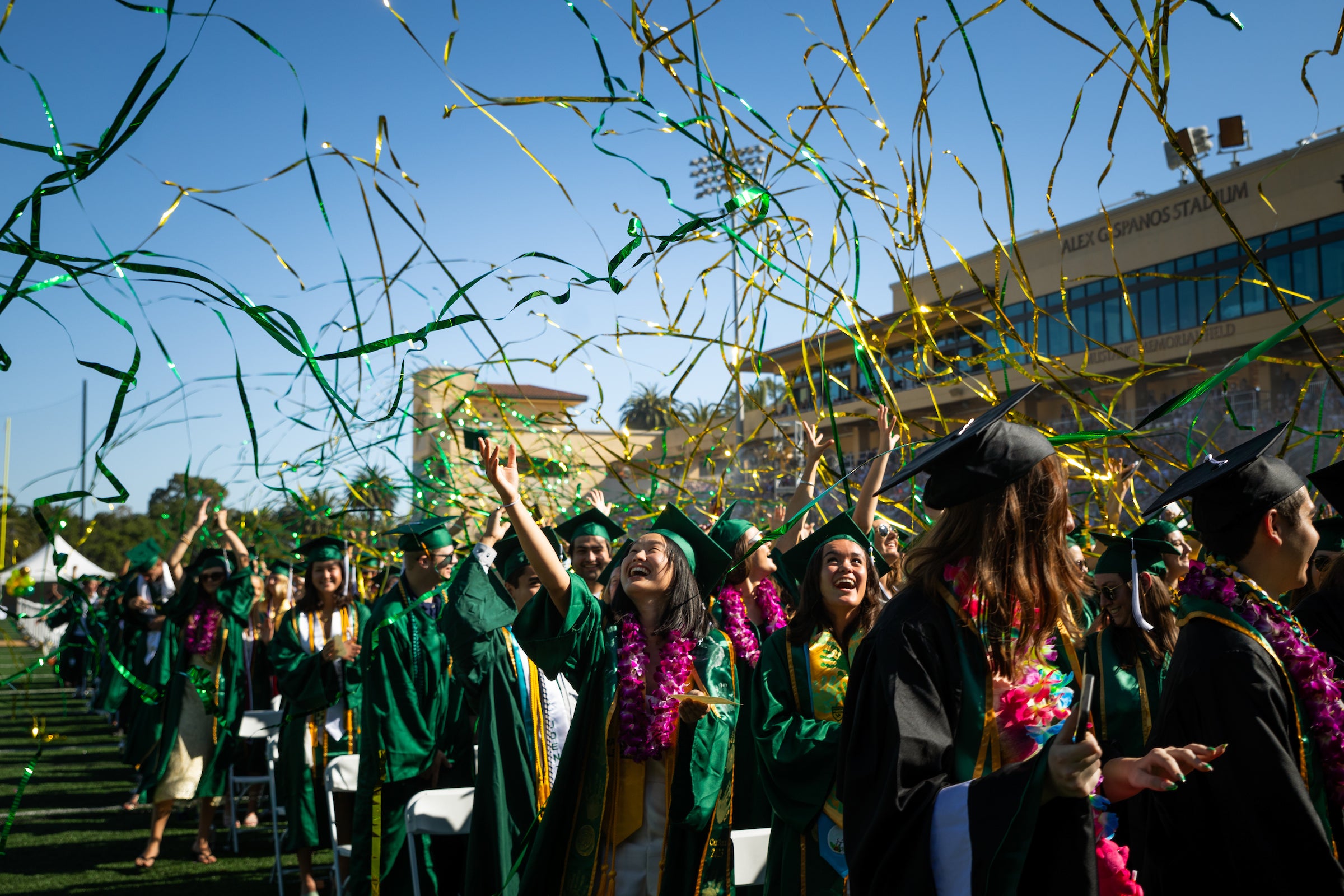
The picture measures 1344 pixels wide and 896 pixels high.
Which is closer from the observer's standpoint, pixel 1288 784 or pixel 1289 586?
pixel 1288 784

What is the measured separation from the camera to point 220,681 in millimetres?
8047

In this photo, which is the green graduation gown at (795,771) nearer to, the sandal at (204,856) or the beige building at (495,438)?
the beige building at (495,438)

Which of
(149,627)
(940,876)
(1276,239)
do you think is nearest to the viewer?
(940,876)

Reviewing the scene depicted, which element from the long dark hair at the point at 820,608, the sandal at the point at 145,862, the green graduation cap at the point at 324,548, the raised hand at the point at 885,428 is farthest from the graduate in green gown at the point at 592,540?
the sandal at the point at 145,862

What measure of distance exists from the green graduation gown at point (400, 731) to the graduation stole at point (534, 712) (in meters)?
0.58

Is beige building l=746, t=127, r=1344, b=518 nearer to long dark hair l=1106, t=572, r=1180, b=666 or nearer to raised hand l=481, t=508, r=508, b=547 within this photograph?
raised hand l=481, t=508, r=508, b=547

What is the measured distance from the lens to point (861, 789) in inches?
76.0

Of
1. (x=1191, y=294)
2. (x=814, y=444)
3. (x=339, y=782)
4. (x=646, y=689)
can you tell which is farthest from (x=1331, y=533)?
(x=1191, y=294)

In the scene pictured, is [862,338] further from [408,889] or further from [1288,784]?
[408,889]

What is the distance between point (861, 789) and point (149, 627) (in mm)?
10016

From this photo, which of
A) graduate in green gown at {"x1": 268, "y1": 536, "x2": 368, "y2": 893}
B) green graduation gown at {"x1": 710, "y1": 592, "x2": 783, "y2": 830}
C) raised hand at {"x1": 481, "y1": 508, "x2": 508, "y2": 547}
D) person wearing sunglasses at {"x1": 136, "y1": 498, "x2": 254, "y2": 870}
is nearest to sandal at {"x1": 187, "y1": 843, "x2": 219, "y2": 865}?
person wearing sunglasses at {"x1": 136, "y1": 498, "x2": 254, "y2": 870}

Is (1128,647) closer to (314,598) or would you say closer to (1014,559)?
(1014,559)

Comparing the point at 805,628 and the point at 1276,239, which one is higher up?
the point at 1276,239

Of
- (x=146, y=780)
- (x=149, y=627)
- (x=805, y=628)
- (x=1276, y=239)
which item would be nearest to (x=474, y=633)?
(x=805, y=628)
